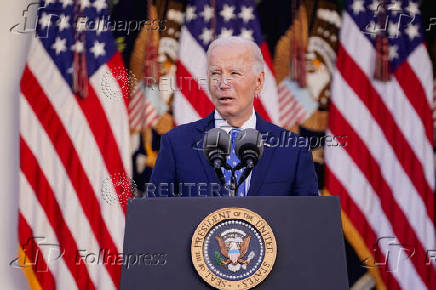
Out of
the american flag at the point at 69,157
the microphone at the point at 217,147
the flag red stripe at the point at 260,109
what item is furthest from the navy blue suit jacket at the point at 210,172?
the american flag at the point at 69,157

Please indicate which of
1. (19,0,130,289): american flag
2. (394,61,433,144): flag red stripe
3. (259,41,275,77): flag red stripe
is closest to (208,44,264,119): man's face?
(259,41,275,77): flag red stripe

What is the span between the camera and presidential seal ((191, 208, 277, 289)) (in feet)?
4.75

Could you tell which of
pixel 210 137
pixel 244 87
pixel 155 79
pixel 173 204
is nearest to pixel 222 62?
pixel 244 87

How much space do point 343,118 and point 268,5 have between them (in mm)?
939

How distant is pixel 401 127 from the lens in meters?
3.62

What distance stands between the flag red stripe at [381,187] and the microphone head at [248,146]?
2.07 meters

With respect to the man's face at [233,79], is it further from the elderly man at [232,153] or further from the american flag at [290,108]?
the american flag at [290,108]

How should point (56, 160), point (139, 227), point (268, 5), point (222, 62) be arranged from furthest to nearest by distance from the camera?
point (268, 5)
point (56, 160)
point (222, 62)
point (139, 227)

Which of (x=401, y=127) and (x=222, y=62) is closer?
(x=222, y=62)

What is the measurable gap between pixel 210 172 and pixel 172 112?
5.60ft

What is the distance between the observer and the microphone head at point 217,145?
64.5 inches

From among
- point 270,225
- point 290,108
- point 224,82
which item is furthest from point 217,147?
point 290,108

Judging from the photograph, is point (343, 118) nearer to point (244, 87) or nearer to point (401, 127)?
point (401, 127)

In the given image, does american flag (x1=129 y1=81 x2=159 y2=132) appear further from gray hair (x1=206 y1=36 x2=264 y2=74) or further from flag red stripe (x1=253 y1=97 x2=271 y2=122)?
gray hair (x1=206 y1=36 x2=264 y2=74)
